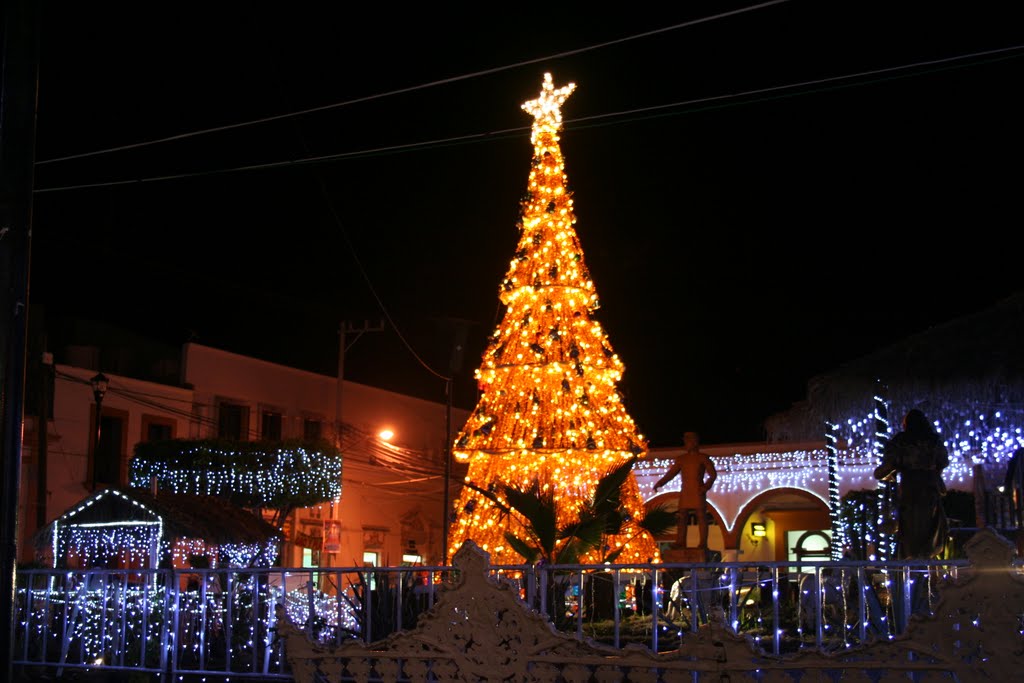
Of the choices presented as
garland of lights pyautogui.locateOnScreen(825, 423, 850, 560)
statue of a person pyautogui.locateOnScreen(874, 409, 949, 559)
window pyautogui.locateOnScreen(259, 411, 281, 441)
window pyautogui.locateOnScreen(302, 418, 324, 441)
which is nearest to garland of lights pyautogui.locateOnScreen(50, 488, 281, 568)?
garland of lights pyautogui.locateOnScreen(825, 423, 850, 560)

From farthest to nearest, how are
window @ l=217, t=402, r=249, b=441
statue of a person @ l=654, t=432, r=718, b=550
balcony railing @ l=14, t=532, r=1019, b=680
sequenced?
1. window @ l=217, t=402, r=249, b=441
2. statue of a person @ l=654, t=432, r=718, b=550
3. balcony railing @ l=14, t=532, r=1019, b=680

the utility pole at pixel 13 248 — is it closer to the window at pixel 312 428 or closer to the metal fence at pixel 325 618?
the metal fence at pixel 325 618

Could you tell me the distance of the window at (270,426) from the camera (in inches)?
1329

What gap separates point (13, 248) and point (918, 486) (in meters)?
7.08

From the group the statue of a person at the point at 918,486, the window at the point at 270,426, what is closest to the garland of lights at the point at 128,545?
the statue of a person at the point at 918,486

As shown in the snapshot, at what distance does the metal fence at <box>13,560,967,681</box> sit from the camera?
7.69m

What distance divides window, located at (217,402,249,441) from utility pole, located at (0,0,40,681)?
87.3ft

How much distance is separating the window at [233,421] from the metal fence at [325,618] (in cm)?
1959

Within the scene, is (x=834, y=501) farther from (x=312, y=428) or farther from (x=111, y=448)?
(x=312, y=428)

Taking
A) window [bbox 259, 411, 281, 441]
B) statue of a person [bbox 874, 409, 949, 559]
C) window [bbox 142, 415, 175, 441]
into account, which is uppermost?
window [bbox 259, 411, 281, 441]

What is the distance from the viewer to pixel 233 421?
107 feet

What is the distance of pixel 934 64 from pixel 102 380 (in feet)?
54.0

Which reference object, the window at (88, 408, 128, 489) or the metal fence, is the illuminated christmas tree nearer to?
the metal fence

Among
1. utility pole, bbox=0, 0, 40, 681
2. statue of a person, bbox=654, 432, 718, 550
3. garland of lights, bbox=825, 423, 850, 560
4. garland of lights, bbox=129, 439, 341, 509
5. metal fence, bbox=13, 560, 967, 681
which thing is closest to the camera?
utility pole, bbox=0, 0, 40, 681
